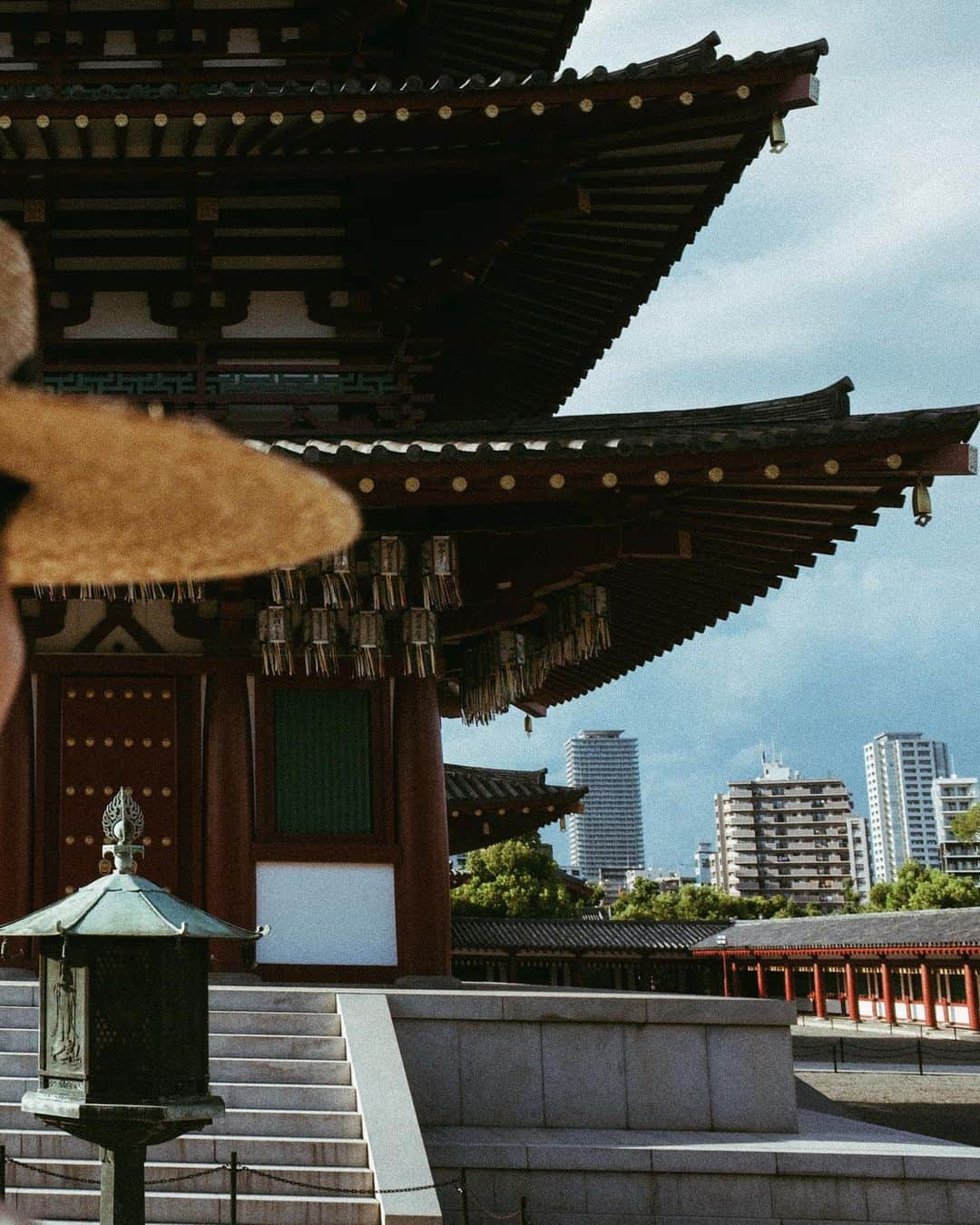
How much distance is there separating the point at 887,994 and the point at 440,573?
44.9m

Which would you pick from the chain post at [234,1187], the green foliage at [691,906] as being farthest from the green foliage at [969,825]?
the chain post at [234,1187]

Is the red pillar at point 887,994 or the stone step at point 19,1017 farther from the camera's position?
the red pillar at point 887,994

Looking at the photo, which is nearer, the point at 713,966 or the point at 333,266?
the point at 333,266

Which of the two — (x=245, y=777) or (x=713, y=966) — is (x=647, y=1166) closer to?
(x=245, y=777)

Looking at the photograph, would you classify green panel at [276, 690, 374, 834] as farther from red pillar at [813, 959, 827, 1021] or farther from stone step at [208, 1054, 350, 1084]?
red pillar at [813, 959, 827, 1021]

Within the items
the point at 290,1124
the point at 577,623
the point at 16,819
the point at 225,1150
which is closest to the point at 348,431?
the point at 577,623

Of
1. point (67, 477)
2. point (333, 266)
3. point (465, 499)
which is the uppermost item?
point (333, 266)

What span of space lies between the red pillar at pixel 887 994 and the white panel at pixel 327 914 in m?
43.1

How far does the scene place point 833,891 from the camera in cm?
18925

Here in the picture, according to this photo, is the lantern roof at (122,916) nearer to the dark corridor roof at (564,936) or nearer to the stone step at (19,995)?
the stone step at (19,995)

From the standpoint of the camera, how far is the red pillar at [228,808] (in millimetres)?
12688

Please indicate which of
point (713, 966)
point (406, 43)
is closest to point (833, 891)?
point (713, 966)

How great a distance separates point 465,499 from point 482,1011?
4.03 meters

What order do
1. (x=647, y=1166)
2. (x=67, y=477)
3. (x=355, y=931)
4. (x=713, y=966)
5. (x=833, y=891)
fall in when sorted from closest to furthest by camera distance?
(x=67, y=477) < (x=647, y=1166) < (x=355, y=931) < (x=713, y=966) < (x=833, y=891)
